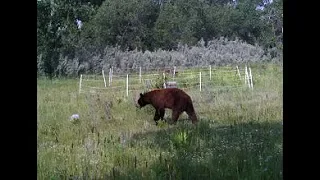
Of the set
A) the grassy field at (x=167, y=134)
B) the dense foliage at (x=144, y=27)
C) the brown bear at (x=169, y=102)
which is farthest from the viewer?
the brown bear at (x=169, y=102)

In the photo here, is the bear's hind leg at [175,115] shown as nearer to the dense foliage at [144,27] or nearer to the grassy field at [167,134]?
the grassy field at [167,134]

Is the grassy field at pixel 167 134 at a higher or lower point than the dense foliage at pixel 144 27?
lower

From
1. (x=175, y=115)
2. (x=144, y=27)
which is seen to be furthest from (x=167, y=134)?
(x=144, y=27)

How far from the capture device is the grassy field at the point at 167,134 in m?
1.37

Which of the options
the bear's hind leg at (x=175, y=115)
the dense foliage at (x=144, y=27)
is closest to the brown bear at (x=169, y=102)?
the bear's hind leg at (x=175, y=115)

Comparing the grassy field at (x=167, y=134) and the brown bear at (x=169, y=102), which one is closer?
the grassy field at (x=167, y=134)

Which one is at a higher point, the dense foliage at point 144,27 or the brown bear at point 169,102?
the dense foliage at point 144,27

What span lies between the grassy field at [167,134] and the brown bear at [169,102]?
2 centimetres

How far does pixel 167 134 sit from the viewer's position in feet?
5.33

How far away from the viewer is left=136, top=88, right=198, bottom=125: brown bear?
5.61 ft

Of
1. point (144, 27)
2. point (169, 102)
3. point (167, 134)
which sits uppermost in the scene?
point (144, 27)

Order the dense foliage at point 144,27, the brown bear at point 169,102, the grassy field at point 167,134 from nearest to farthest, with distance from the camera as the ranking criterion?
the grassy field at point 167,134, the dense foliage at point 144,27, the brown bear at point 169,102

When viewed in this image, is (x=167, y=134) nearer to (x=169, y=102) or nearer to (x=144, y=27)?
(x=169, y=102)

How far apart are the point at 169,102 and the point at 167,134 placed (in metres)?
0.18
